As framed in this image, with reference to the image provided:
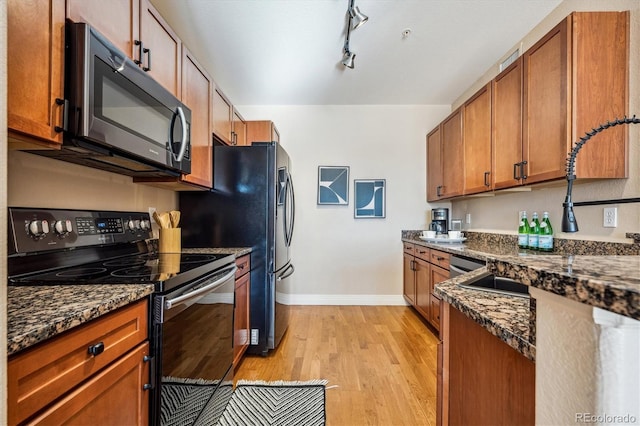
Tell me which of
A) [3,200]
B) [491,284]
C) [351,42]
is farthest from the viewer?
[351,42]

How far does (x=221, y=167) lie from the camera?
2.28 meters

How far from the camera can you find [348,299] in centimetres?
363

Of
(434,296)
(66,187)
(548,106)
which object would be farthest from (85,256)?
(548,106)

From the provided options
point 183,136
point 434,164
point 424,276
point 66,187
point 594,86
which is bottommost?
point 424,276

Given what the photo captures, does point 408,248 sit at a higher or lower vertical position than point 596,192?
lower

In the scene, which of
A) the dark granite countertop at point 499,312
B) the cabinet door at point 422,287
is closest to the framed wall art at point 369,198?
the cabinet door at point 422,287

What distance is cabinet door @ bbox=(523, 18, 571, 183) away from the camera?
5.25 ft

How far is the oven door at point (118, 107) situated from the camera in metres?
1.01

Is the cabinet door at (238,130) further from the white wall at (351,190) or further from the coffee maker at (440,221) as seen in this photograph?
the coffee maker at (440,221)

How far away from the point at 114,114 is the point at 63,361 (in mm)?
924

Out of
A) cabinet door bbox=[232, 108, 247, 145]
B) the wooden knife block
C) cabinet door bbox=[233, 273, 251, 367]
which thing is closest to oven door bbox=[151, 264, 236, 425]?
cabinet door bbox=[233, 273, 251, 367]

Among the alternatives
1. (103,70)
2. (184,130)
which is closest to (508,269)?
(103,70)

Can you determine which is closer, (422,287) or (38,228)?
(38,228)

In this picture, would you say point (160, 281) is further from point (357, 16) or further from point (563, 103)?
point (563, 103)
